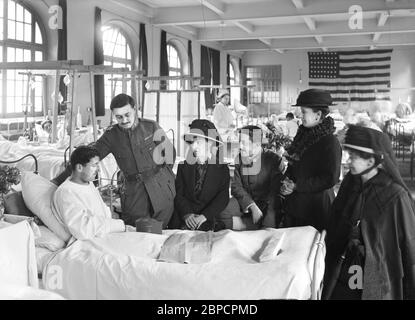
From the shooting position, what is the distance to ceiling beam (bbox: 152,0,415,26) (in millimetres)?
8688

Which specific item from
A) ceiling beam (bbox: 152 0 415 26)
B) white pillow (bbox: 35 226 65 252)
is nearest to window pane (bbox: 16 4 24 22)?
ceiling beam (bbox: 152 0 415 26)

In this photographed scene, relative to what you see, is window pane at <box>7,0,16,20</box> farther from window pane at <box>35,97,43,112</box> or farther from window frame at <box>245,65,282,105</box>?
window frame at <box>245,65,282,105</box>

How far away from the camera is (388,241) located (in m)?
2.23

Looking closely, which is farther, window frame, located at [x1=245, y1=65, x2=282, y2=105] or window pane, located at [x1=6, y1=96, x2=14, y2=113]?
window frame, located at [x1=245, y1=65, x2=282, y2=105]

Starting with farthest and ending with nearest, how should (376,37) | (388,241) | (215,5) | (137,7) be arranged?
1. (376,37)
2. (137,7)
3. (215,5)
4. (388,241)

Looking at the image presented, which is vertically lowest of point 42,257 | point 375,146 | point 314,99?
point 42,257

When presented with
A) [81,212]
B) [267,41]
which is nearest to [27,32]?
[81,212]

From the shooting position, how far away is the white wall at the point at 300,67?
55.0 ft

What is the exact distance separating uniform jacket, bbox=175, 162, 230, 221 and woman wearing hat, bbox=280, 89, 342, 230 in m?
0.47

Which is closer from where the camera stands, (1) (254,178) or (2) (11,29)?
(1) (254,178)

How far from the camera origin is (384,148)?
2309 mm

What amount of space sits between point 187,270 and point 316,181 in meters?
1.01

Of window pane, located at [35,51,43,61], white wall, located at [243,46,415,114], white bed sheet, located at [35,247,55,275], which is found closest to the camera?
white bed sheet, located at [35,247,55,275]

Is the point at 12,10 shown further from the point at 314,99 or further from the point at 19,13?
the point at 314,99
